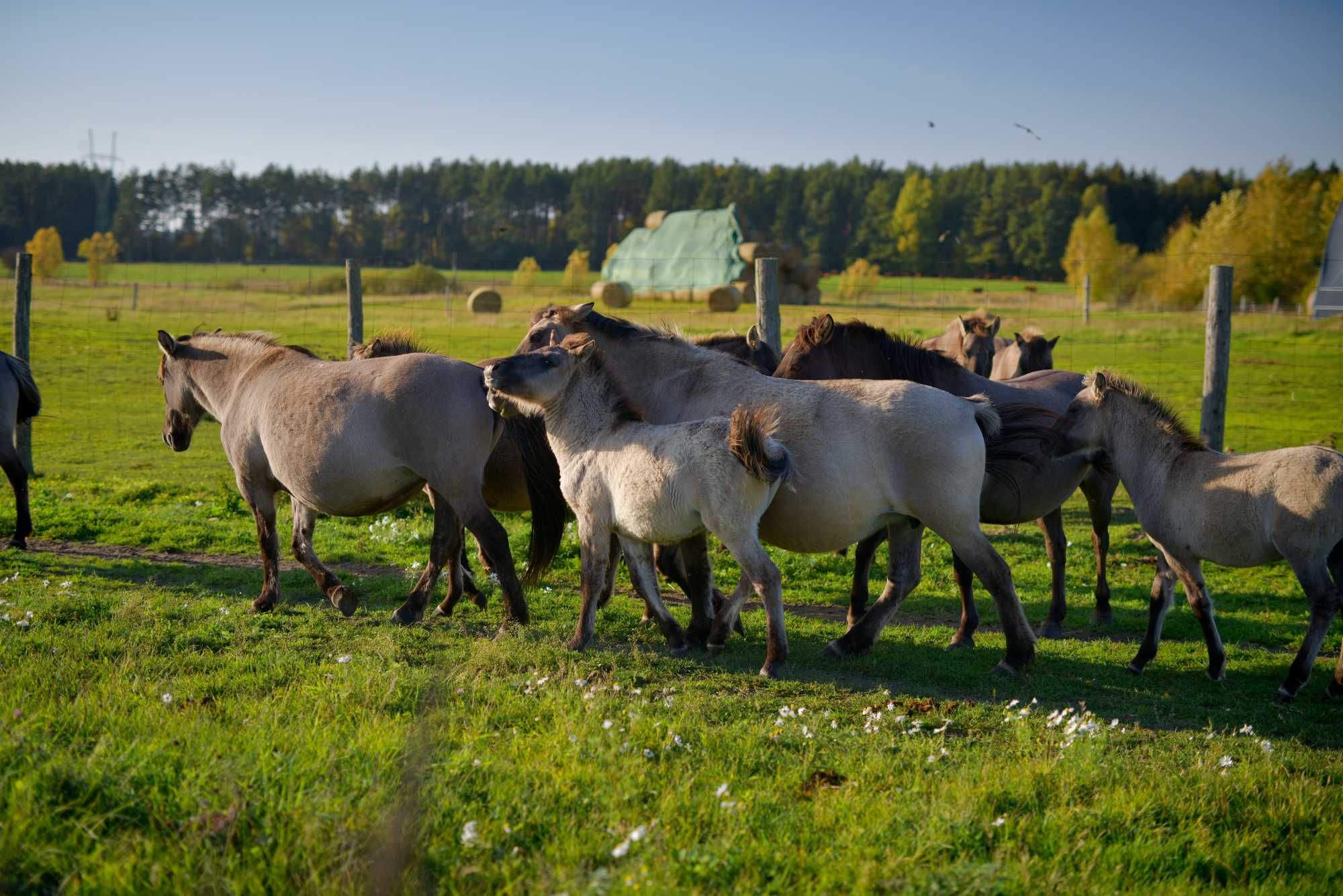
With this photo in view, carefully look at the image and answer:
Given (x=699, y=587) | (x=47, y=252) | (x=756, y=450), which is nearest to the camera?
(x=756, y=450)

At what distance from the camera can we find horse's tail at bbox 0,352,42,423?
34.8ft

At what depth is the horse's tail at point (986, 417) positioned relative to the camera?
21.9 feet

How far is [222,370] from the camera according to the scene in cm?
834

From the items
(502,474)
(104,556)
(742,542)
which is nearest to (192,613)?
(502,474)

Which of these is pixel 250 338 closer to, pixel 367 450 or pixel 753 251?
pixel 367 450

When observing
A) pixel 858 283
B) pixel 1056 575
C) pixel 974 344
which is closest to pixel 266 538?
pixel 1056 575

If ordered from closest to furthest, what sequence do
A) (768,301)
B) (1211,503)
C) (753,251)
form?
(1211,503) → (768,301) → (753,251)

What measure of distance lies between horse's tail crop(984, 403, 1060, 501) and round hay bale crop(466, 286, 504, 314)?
29.2 metres

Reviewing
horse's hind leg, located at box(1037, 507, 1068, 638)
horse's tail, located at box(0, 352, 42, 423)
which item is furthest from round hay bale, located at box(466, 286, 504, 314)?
horse's hind leg, located at box(1037, 507, 1068, 638)

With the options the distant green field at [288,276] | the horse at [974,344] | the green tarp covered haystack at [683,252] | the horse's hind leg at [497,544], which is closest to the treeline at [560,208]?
the distant green field at [288,276]

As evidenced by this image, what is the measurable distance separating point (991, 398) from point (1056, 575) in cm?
149

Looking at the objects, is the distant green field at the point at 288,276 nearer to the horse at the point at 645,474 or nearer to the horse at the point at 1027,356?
the horse at the point at 1027,356

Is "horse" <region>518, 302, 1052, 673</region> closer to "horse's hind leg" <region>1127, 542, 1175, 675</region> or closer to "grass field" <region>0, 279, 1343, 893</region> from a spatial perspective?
"grass field" <region>0, 279, 1343, 893</region>

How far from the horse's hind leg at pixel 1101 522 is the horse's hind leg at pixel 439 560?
16.4 feet
